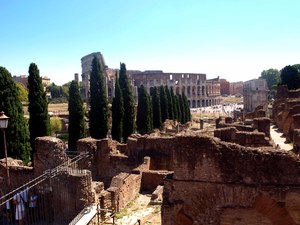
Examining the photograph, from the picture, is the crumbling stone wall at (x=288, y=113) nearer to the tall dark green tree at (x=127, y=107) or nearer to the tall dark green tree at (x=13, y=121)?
the tall dark green tree at (x=127, y=107)

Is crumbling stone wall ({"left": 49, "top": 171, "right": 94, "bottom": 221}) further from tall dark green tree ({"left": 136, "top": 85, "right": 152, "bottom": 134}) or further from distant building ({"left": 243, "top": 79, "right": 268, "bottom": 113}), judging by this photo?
distant building ({"left": 243, "top": 79, "right": 268, "bottom": 113})

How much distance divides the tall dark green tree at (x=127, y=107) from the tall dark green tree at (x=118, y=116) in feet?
3.13

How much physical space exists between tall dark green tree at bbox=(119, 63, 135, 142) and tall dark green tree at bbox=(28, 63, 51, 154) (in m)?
10.1

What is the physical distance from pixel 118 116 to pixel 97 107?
9.11 ft

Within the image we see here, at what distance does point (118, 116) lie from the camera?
3122 centimetres

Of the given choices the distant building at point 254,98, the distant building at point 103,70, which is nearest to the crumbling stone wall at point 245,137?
the distant building at point 254,98

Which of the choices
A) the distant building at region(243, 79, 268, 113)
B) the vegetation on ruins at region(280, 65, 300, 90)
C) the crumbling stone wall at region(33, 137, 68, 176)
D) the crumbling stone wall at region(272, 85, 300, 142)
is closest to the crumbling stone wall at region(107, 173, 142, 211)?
the crumbling stone wall at region(33, 137, 68, 176)

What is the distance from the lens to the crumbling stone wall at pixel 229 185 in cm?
830

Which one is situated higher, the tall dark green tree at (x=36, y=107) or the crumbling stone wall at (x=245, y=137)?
the tall dark green tree at (x=36, y=107)

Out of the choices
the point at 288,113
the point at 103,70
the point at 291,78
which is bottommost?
the point at 288,113

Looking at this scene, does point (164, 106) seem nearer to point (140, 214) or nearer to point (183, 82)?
point (140, 214)

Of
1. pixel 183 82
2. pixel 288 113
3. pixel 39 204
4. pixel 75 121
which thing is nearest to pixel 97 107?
pixel 75 121

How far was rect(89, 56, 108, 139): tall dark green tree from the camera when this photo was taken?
28.5 m

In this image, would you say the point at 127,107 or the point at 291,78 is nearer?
the point at 127,107
